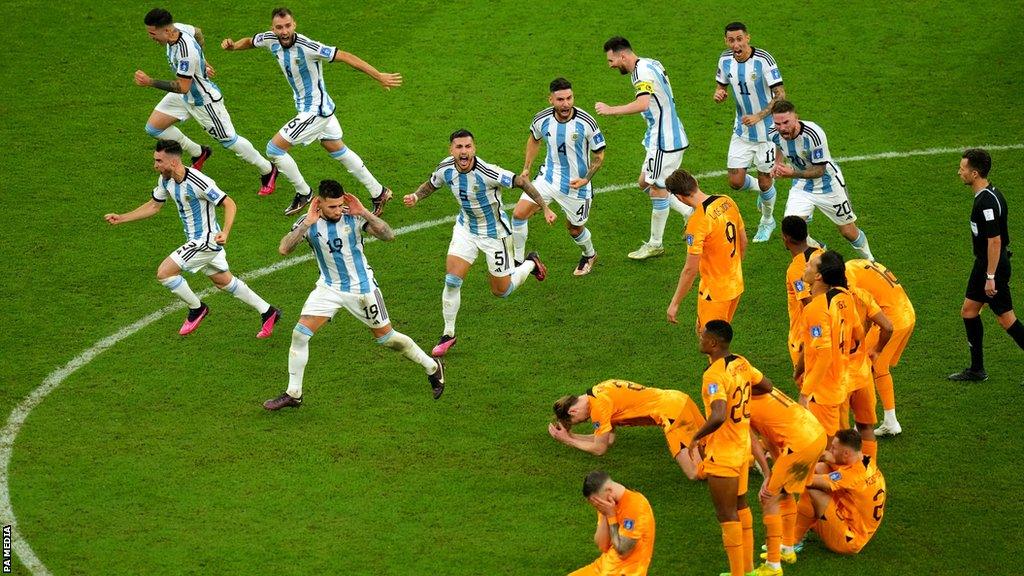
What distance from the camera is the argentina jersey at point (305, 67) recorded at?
1634cm

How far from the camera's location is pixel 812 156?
14125 mm

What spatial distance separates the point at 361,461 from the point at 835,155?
912cm

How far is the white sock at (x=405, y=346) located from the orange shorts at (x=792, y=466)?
405 cm

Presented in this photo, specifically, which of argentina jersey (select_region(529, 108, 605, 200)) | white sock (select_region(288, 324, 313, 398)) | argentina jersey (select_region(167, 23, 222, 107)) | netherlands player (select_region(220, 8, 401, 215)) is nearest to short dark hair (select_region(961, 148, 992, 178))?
argentina jersey (select_region(529, 108, 605, 200))

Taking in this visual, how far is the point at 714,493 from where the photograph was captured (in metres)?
9.83

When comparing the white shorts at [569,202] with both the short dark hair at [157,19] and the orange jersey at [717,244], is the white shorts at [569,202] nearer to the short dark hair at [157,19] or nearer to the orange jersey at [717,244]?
the orange jersey at [717,244]

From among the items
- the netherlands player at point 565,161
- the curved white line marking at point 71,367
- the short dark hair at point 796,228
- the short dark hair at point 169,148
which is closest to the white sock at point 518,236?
the netherlands player at point 565,161

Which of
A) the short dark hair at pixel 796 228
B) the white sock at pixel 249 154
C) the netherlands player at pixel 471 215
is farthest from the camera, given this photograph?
the white sock at pixel 249 154

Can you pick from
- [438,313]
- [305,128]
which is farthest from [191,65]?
[438,313]

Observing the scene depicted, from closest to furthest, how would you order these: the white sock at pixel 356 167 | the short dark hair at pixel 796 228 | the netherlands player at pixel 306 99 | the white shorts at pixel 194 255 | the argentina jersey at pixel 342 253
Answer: the short dark hair at pixel 796 228 → the argentina jersey at pixel 342 253 → the white shorts at pixel 194 255 → the netherlands player at pixel 306 99 → the white sock at pixel 356 167

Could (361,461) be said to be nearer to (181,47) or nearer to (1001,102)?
(181,47)

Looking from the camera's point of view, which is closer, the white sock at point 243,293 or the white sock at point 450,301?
the white sock at point 450,301

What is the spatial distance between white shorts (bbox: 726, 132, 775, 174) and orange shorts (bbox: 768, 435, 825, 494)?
247 inches

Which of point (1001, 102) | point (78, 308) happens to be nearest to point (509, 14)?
point (1001, 102)
